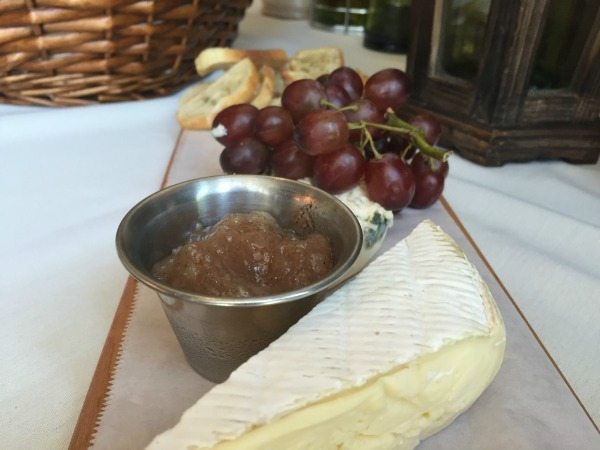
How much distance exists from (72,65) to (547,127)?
111 cm

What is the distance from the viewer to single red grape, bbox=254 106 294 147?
38.4 inches

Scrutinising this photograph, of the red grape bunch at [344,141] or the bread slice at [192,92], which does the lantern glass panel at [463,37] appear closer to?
the red grape bunch at [344,141]

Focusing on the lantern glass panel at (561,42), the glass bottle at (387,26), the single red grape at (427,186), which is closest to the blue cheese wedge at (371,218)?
the single red grape at (427,186)

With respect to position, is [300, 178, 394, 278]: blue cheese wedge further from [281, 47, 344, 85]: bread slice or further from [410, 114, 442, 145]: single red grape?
[281, 47, 344, 85]: bread slice

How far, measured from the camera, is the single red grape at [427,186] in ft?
3.18

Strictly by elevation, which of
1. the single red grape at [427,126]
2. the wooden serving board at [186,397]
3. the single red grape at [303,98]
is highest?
the single red grape at [303,98]

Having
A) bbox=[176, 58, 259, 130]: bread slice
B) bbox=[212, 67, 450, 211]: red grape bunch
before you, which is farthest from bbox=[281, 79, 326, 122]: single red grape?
bbox=[176, 58, 259, 130]: bread slice

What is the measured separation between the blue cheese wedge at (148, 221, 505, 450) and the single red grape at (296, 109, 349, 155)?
0.99 feet

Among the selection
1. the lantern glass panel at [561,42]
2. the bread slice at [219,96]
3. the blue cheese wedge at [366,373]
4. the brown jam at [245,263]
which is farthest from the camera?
the bread slice at [219,96]

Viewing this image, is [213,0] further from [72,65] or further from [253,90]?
[72,65]

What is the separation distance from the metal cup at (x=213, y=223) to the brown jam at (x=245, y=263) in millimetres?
27

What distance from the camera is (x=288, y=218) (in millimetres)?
755

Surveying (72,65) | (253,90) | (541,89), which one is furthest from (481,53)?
(72,65)

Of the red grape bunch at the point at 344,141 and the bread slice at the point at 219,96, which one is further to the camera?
the bread slice at the point at 219,96
